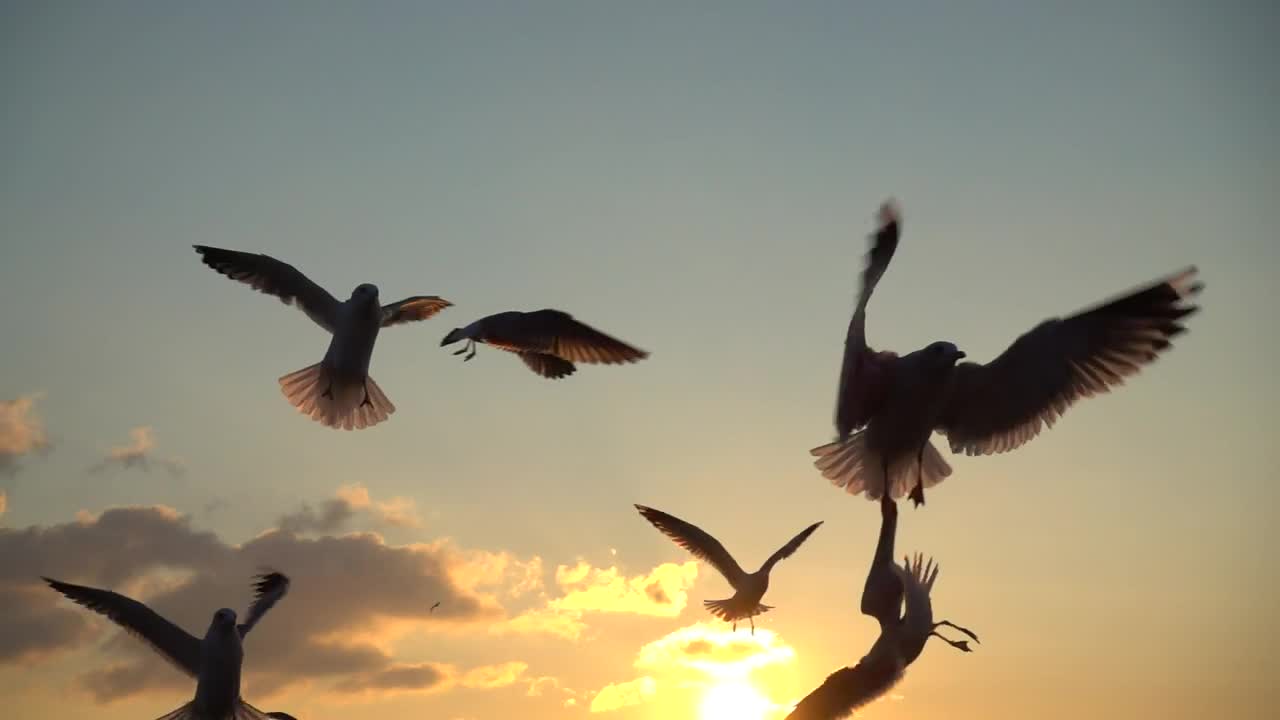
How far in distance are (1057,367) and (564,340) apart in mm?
4627

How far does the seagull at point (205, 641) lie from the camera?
1098 cm

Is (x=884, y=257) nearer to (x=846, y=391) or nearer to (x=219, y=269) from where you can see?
(x=846, y=391)

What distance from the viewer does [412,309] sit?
1296cm

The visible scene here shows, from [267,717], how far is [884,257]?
599 centimetres

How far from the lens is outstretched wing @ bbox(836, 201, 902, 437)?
8641mm

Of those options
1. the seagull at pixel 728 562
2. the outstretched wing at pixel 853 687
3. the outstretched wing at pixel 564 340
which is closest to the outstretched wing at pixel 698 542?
the seagull at pixel 728 562

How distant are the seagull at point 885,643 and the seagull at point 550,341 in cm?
531

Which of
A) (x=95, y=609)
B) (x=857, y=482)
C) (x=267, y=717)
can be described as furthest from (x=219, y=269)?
(x=857, y=482)

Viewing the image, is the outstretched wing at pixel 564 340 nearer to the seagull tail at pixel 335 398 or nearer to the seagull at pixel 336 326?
the seagull at pixel 336 326

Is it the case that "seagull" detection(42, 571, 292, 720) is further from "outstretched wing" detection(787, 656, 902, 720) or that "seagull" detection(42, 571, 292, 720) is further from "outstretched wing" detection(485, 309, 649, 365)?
"outstretched wing" detection(787, 656, 902, 720)

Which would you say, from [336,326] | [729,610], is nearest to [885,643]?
[729,610]

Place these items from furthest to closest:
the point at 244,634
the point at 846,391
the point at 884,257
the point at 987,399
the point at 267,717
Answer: the point at 244,634 → the point at 267,717 → the point at 987,399 → the point at 846,391 → the point at 884,257

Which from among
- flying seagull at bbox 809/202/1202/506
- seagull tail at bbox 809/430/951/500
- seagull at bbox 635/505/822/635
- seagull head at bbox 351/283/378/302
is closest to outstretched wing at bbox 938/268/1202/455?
flying seagull at bbox 809/202/1202/506

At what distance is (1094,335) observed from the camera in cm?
963
